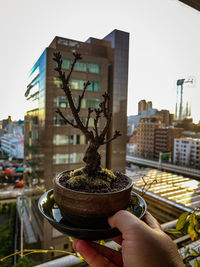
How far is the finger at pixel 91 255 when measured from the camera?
0.44 m

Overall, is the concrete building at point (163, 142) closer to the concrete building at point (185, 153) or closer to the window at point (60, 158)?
the concrete building at point (185, 153)

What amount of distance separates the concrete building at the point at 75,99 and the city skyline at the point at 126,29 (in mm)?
2911

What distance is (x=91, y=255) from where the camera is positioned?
46 centimetres

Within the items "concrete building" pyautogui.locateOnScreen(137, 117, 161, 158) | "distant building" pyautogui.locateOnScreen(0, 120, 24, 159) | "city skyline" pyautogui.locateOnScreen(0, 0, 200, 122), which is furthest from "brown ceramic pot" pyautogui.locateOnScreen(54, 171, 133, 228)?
"concrete building" pyautogui.locateOnScreen(137, 117, 161, 158)

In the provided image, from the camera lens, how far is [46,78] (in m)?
4.43

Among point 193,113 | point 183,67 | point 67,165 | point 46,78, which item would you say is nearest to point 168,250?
point 193,113

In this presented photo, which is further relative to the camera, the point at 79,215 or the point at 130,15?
the point at 130,15

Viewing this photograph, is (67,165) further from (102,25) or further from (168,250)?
(168,250)

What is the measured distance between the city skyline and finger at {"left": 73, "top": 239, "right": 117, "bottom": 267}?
1.13 meters

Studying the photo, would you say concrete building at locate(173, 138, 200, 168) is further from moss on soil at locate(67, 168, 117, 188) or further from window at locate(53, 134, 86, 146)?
moss on soil at locate(67, 168, 117, 188)

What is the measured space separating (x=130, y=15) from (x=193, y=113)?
870mm

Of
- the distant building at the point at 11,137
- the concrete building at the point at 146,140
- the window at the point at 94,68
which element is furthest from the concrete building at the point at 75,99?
the concrete building at the point at 146,140

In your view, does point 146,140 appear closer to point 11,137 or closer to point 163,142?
point 163,142

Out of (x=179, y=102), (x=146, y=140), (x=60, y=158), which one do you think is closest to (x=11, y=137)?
(x=60, y=158)
